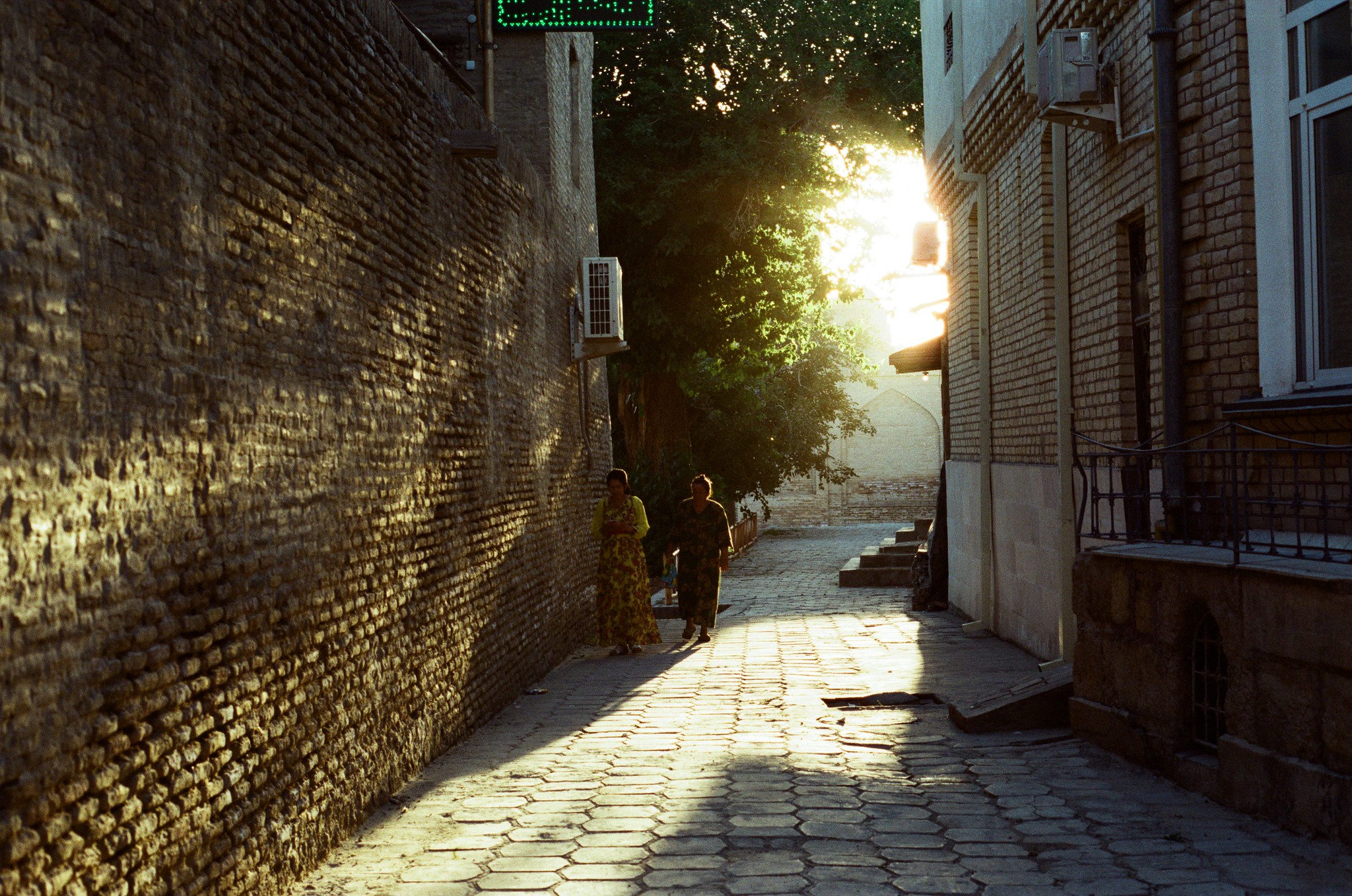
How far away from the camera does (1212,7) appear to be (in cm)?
745

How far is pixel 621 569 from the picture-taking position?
12617mm

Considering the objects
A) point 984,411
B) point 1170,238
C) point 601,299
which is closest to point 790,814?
Answer: point 1170,238

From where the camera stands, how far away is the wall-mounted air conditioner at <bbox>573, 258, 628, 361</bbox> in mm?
14305

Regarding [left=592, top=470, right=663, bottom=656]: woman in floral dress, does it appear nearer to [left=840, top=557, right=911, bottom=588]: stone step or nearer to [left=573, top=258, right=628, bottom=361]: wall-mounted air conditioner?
[left=573, top=258, right=628, bottom=361]: wall-mounted air conditioner

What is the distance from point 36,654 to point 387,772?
3.39m

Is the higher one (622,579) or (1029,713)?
(622,579)

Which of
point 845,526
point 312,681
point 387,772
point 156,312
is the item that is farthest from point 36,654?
point 845,526

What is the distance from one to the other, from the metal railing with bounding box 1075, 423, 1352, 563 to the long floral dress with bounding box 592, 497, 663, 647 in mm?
5225

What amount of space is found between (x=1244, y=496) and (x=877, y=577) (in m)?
16.0

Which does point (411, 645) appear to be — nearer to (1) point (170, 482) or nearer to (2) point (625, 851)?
(2) point (625, 851)

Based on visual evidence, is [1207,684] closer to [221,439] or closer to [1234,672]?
[1234,672]

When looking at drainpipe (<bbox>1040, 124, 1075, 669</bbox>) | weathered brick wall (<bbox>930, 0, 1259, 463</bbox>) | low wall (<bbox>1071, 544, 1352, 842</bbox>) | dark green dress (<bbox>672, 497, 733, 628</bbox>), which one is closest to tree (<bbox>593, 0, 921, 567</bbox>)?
dark green dress (<bbox>672, 497, 733, 628</bbox>)

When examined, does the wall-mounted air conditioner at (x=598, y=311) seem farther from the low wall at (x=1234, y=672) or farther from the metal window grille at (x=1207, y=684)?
the metal window grille at (x=1207, y=684)

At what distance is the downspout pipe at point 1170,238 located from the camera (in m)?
7.77
